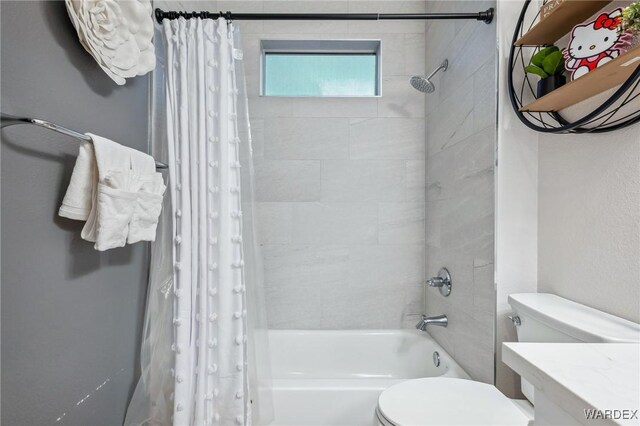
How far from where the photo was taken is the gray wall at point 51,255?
73cm

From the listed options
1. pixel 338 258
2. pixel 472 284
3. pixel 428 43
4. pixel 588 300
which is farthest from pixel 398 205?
pixel 588 300

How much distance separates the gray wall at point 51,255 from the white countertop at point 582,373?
1070 mm

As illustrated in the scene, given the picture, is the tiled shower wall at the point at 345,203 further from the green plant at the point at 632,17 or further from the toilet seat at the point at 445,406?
the green plant at the point at 632,17

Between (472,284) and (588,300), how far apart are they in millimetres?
451

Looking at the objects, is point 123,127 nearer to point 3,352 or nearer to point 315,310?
point 3,352

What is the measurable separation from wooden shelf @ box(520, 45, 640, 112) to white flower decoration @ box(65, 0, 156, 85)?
1.26m

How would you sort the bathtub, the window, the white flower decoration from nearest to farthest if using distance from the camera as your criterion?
the white flower decoration, the bathtub, the window

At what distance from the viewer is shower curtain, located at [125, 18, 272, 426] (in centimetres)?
114

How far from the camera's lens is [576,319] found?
0.81m

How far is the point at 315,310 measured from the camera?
1960 millimetres

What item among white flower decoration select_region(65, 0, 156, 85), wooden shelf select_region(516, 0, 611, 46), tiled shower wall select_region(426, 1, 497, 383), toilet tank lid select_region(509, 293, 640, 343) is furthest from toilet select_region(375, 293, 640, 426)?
white flower decoration select_region(65, 0, 156, 85)

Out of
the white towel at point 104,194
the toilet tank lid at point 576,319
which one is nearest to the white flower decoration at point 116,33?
the white towel at point 104,194

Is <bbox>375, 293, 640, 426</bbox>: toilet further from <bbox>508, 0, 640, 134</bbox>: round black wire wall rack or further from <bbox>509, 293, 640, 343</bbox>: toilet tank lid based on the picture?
<bbox>508, 0, 640, 134</bbox>: round black wire wall rack

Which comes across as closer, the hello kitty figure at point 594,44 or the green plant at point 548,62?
the hello kitty figure at point 594,44
